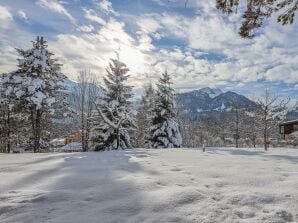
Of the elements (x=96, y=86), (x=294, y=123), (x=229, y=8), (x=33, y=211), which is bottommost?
(x=33, y=211)

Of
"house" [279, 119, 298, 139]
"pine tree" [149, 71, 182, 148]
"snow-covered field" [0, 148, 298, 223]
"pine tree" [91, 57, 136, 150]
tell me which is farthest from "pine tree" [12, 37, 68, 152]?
"house" [279, 119, 298, 139]

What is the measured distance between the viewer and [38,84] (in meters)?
27.5

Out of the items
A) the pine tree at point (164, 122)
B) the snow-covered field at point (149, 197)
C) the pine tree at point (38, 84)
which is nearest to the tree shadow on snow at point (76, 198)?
the snow-covered field at point (149, 197)

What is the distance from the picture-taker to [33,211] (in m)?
4.41

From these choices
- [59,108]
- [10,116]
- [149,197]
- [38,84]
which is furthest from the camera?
[10,116]

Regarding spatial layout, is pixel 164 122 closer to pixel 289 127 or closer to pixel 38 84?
pixel 38 84

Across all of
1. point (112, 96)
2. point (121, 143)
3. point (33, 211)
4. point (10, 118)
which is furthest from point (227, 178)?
point (10, 118)

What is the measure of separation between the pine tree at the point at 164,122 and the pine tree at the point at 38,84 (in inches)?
376

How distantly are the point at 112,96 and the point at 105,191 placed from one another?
23.7 m

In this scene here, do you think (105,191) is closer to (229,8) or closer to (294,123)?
(229,8)

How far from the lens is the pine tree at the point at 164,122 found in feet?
104

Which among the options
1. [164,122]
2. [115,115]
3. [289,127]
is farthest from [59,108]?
[289,127]

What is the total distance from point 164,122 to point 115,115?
20.7 feet

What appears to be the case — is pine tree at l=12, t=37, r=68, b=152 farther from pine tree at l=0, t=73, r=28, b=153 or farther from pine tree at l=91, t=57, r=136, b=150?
pine tree at l=91, t=57, r=136, b=150
